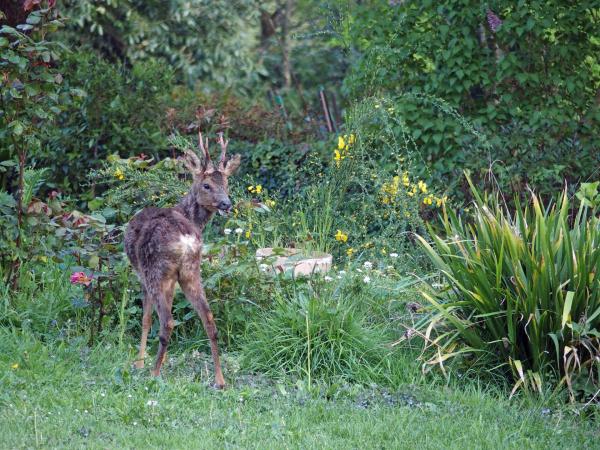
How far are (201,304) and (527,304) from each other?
206cm

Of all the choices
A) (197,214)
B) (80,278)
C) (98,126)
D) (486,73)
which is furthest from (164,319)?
(486,73)

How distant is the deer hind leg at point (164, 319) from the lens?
6.25 m

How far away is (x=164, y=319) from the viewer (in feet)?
20.7

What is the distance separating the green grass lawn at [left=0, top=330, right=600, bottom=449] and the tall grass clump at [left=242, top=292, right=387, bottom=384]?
19 cm

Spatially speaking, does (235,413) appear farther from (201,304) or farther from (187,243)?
(187,243)

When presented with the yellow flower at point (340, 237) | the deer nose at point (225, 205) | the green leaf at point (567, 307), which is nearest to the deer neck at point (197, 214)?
the deer nose at point (225, 205)

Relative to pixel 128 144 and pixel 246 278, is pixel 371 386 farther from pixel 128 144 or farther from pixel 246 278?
pixel 128 144

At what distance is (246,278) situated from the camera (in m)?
7.27

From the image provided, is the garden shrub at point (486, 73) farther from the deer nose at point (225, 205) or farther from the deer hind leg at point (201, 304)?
the deer hind leg at point (201, 304)

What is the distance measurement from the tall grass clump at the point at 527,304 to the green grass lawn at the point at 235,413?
325 mm

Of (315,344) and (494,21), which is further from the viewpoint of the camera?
(494,21)

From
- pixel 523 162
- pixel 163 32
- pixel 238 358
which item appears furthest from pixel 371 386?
pixel 163 32

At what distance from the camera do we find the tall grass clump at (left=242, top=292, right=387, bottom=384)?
6.49 metres

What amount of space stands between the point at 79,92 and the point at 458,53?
4428 millimetres
